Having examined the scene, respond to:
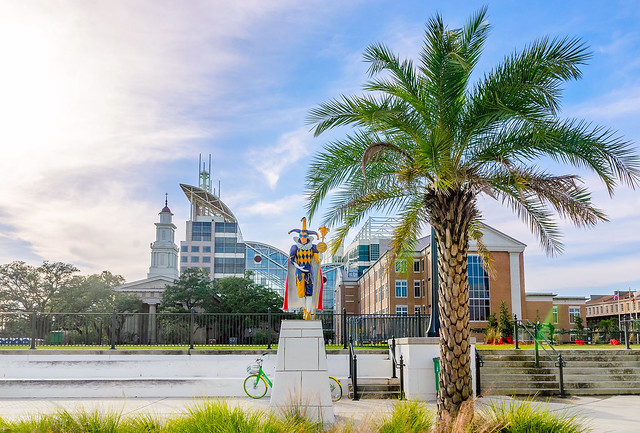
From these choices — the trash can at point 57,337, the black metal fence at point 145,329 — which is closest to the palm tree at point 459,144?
the black metal fence at point 145,329

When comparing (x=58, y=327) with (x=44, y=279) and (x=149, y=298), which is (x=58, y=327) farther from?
(x=149, y=298)

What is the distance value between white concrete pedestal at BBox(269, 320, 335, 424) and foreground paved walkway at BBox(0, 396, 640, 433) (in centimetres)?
65

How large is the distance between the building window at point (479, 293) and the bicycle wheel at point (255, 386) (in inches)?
1690

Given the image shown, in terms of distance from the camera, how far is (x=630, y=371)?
18.0m

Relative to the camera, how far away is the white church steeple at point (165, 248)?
3782 inches

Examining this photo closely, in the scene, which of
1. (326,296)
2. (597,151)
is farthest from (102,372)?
(326,296)

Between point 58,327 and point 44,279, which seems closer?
point 58,327

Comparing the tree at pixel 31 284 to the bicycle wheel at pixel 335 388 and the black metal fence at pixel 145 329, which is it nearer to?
the black metal fence at pixel 145 329

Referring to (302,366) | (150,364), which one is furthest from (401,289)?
(302,366)

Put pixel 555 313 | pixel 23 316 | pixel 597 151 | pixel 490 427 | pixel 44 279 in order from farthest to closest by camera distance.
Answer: pixel 555 313 < pixel 44 279 < pixel 23 316 < pixel 597 151 < pixel 490 427

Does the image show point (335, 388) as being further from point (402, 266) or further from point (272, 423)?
point (272, 423)

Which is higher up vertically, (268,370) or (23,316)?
(23,316)

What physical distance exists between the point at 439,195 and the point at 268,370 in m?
9.04

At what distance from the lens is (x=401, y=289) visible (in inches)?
2472
